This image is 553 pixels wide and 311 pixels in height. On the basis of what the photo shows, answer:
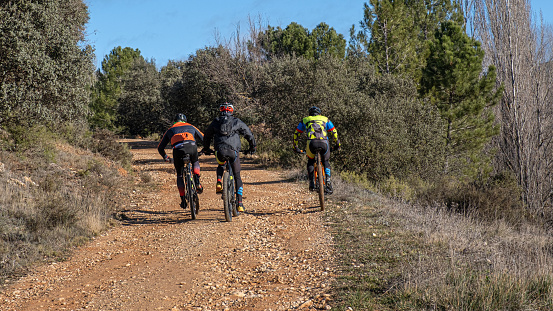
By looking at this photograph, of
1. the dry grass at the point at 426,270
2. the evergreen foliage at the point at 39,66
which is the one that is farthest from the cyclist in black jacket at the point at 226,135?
the evergreen foliage at the point at 39,66

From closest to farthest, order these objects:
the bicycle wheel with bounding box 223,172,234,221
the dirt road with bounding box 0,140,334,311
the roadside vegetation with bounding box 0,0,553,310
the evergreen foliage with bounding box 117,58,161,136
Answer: the dirt road with bounding box 0,140,334,311 < the roadside vegetation with bounding box 0,0,553,310 < the bicycle wheel with bounding box 223,172,234,221 < the evergreen foliage with bounding box 117,58,161,136

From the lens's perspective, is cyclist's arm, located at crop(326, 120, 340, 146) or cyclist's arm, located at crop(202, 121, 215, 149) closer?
cyclist's arm, located at crop(202, 121, 215, 149)

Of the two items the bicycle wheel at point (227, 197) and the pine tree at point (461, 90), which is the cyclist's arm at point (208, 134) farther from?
the pine tree at point (461, 90)

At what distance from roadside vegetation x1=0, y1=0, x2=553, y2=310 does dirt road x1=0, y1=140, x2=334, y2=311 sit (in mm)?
467

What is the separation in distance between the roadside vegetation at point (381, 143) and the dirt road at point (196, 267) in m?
0.47

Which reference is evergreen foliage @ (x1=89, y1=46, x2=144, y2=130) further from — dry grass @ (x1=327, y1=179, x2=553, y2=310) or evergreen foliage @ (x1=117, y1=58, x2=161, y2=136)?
dry grass @ (x1=327, y1=179, x2=553, y2=310)

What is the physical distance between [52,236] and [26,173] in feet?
16.2

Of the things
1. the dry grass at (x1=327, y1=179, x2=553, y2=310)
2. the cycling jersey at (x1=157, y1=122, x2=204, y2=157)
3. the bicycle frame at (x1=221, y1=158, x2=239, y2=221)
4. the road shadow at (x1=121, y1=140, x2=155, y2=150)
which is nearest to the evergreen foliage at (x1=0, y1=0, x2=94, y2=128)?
the cycling jersey at (x1=157, y1=122, x2=204, y2=157)

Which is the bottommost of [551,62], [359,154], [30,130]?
[359,154]

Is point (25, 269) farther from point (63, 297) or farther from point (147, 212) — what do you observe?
point (147, 212)

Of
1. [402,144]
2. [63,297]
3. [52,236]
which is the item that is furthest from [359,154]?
[63,297]

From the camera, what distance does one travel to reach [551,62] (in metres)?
24.5

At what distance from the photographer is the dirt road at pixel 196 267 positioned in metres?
4.79

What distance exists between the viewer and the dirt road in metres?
4.79
